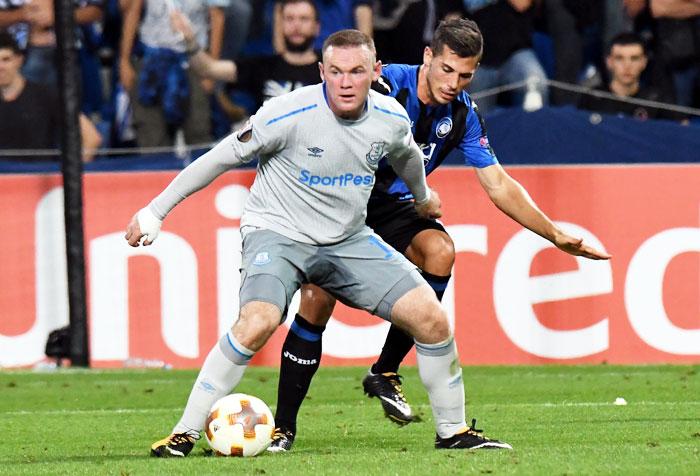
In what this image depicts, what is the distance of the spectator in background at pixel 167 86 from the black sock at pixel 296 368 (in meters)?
7.02

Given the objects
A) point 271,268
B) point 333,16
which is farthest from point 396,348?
point 333,16

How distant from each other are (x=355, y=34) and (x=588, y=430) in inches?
109

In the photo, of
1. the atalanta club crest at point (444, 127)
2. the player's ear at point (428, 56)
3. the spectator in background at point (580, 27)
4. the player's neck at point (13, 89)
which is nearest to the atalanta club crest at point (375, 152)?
the player's ear at point (428, 56)

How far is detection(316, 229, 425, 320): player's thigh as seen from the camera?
710cm

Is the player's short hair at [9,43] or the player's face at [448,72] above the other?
the player's short hair at [9,43]

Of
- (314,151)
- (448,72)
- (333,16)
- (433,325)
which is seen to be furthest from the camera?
(333,16)

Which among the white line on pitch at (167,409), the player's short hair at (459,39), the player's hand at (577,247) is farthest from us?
the white line on pitch at (167,409)

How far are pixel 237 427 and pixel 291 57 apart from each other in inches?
302

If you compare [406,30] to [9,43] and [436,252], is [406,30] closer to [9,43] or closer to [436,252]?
[9,43]

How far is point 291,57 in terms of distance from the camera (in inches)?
568

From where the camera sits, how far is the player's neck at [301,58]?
14.4m

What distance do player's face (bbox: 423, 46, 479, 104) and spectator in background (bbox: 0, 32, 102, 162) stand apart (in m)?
6.67

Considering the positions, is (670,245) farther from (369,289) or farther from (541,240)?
(369,289)

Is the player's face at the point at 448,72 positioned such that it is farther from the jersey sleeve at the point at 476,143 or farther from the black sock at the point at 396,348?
the black sock at the point at 396,348
